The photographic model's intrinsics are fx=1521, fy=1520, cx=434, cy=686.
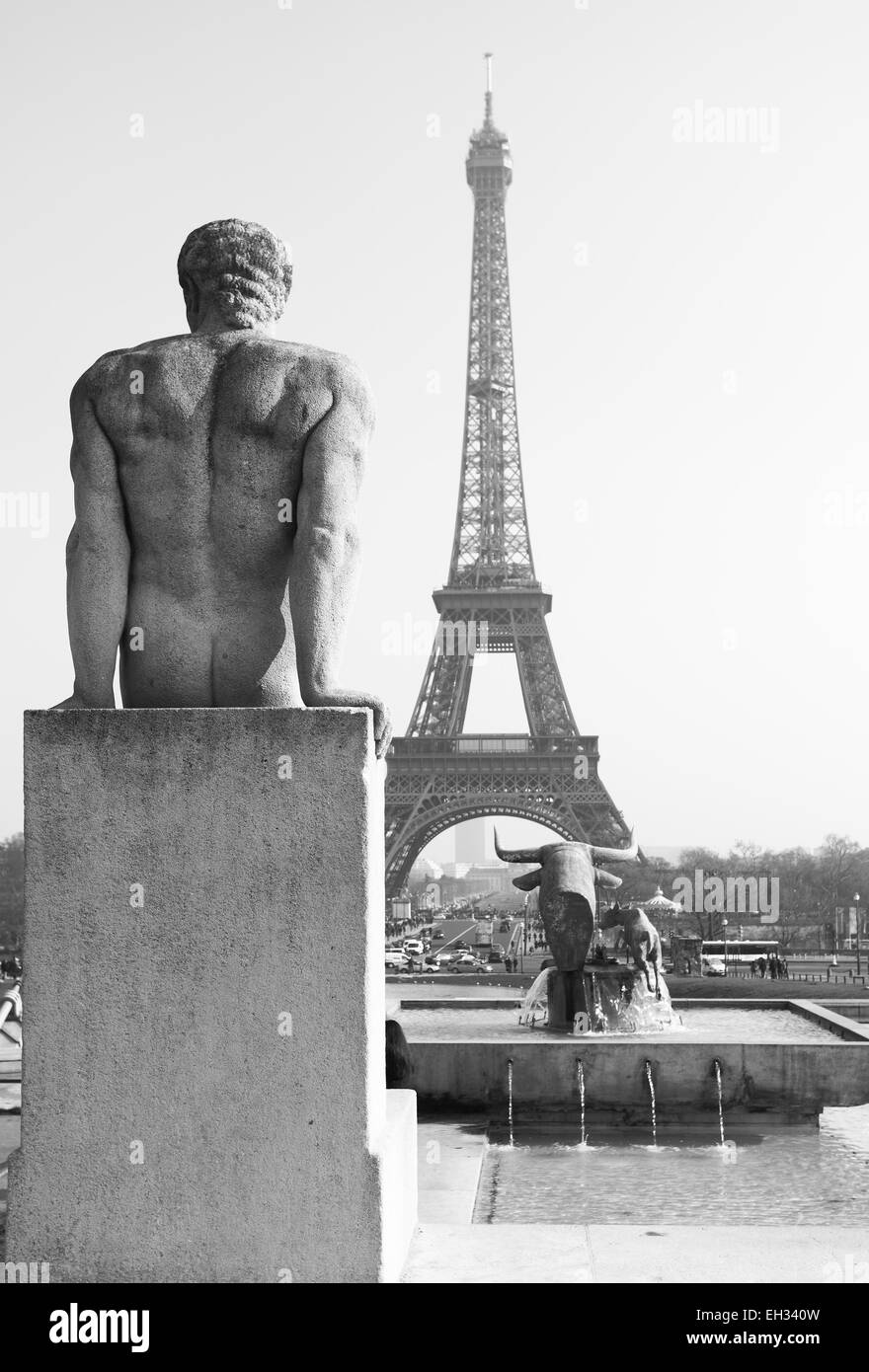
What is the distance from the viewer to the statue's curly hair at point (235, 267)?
5.08 m

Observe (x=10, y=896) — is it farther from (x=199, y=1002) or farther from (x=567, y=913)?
(x=199, y=1002)

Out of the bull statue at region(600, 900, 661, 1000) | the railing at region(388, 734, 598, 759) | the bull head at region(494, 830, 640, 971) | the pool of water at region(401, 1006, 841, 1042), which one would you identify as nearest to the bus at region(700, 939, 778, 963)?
the railing at region(388, 734, 598, 759)

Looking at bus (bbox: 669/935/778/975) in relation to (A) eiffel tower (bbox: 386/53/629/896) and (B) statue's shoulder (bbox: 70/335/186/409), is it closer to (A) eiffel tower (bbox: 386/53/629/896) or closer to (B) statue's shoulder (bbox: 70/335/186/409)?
(A) eiffel tower (bbox: 386/53/629/896)

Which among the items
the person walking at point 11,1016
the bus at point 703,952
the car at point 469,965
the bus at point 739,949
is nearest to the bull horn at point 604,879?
the person walking at point 11,1016

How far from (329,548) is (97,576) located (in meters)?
0.75

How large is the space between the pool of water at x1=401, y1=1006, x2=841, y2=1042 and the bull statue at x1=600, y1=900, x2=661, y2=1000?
64 centimetres

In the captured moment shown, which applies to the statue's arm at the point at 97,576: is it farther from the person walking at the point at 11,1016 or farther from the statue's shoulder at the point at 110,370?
the person walking at the point at 11,1016

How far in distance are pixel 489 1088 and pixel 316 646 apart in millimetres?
8564

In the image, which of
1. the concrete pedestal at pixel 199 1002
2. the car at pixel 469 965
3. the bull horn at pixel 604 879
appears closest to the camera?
the concrete pedestal at pixel 199 1002

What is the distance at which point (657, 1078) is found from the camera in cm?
1240

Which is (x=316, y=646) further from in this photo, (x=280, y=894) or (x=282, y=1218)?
(x=282, y=1218)

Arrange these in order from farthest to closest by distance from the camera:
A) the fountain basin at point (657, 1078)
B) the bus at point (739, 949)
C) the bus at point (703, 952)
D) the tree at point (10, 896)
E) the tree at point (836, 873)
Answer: the tree at point (836, 873) < the tree at point (10, 896) < the bus at point (739, 949) < the bus at point (703, 952) < the fountain basin at point (657, 1078)

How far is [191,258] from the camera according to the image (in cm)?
514
